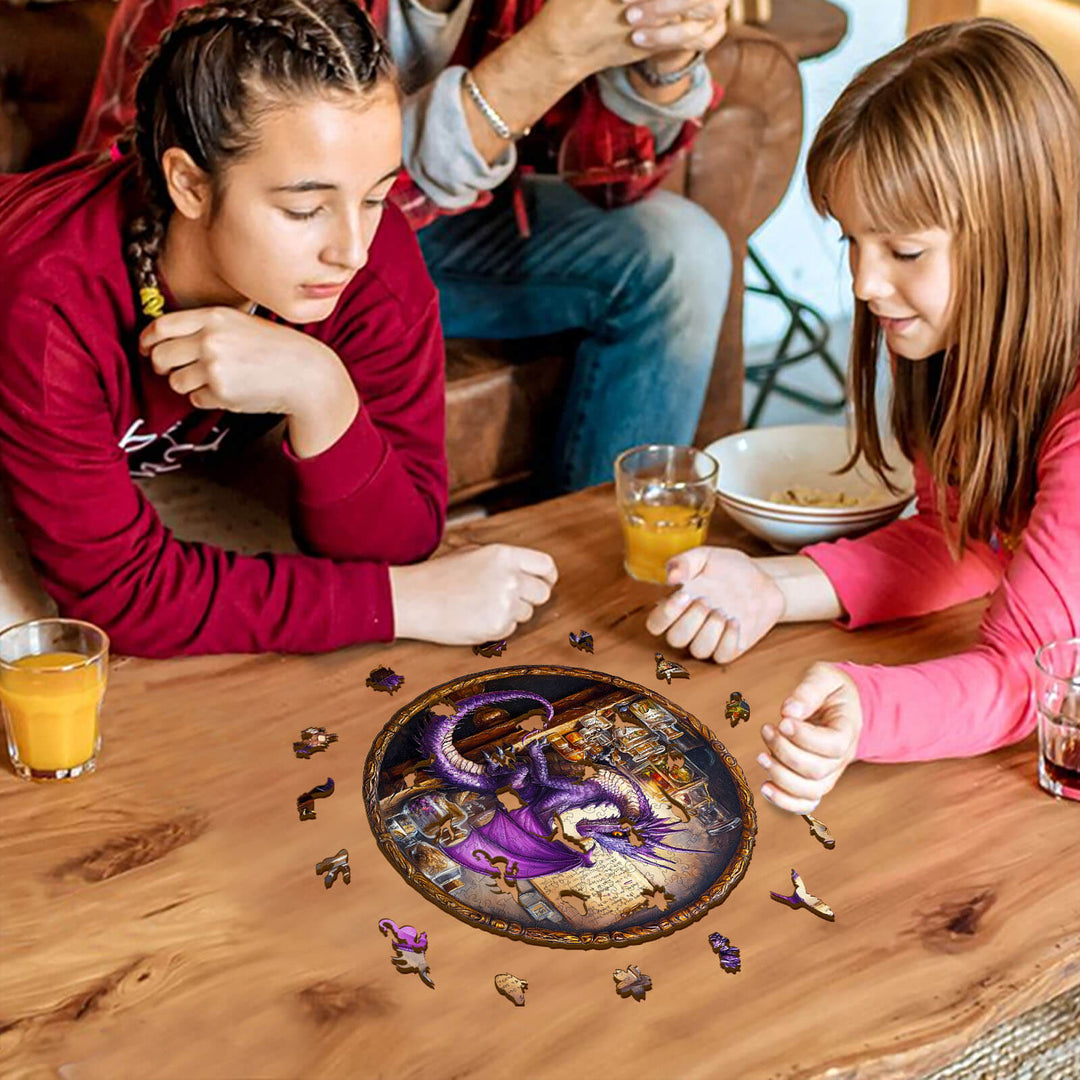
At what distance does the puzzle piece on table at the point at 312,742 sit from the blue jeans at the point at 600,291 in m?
0.98

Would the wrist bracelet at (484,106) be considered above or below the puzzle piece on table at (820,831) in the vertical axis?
above

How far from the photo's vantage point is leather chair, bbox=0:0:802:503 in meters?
1.96

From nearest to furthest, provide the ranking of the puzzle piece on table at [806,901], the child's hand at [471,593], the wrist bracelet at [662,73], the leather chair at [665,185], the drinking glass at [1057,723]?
the puzzle piece on table at [806,901] < the drinking glass at [1057,723] < the child's hand at [471,593] < the wrist bracelet at [662,73] < the leather chair at [665,185]

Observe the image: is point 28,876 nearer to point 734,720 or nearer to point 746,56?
point 734,720

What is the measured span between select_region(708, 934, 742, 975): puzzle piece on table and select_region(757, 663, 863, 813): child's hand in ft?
0.48

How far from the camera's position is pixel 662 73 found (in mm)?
1797

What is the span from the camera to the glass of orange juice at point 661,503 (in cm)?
145

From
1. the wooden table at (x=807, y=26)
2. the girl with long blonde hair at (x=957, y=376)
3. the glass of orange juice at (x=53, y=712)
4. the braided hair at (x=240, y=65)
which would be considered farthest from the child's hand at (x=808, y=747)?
the wooden table at (x=807, y=26)

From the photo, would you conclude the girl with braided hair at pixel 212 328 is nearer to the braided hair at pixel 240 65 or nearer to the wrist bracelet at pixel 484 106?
the braided hair at pixel 240 65

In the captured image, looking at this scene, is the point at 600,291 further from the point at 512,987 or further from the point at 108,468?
the point at 512,987

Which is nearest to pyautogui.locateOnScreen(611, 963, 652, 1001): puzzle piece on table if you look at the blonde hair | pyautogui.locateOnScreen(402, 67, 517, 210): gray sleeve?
the blonde hair

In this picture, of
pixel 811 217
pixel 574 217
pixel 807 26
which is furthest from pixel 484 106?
pixel 811 217

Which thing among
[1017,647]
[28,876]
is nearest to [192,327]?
[28,876]

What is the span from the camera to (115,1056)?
90cm
